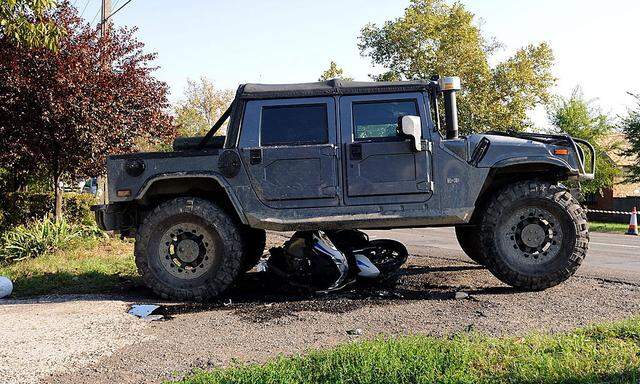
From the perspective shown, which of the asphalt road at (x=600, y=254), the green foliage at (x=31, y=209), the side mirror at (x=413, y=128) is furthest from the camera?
the green foliage at (x=31, y=209)

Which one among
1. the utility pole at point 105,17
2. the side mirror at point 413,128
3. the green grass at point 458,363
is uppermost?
the utility pole at point 105,17

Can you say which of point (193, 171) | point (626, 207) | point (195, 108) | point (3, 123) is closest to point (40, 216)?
point (3, 123)

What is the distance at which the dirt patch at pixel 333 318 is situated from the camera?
4.02m

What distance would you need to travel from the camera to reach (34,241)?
10133mm

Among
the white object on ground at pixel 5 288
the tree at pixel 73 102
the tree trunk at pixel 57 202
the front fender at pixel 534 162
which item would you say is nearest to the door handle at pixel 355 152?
the front fender at pixel 534 162

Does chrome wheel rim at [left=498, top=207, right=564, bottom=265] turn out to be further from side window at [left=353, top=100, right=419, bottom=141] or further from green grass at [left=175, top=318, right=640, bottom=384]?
green grass at [left=175, top=318, right=640, bottom=384]

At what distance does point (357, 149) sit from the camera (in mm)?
6062

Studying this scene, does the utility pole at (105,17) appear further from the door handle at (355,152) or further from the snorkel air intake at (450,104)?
the snorkel air intake at (450,104)

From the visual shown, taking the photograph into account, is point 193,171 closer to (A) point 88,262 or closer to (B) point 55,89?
(A) point 88,262

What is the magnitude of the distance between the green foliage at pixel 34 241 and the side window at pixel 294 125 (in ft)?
18.8

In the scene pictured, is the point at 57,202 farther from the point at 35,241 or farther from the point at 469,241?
the point at 469,241

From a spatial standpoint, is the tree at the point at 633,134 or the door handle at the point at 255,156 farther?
the tree at the point at 633,134

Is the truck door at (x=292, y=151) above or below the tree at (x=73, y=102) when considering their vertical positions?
below

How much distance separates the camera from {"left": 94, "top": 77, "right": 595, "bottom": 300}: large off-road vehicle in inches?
239
